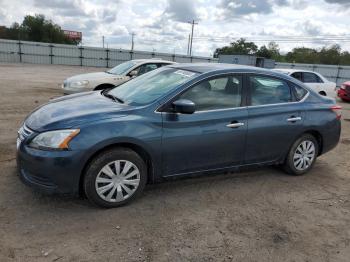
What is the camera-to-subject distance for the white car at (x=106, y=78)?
962 cm

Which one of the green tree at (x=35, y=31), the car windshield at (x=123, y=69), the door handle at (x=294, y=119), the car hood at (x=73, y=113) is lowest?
the door handle at (x=294, y=119)

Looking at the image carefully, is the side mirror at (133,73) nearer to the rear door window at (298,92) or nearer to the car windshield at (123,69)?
the car windshield at (123,69)

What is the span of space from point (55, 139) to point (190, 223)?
169 cm

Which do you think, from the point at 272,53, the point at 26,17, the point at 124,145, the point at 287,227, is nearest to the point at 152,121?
the point at 124,145

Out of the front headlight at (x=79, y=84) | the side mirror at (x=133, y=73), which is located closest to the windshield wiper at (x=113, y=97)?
the front headlight at (x=79, y=84)

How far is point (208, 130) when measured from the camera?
4.41 metres

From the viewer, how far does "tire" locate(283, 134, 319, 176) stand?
5359mm

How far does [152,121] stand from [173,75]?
3.32ft

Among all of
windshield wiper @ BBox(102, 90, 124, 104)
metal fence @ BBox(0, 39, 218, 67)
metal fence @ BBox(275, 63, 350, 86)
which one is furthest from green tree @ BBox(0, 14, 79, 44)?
windshield wiper @ BBox(102, 90, 124, 104)

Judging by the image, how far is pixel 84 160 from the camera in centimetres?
374

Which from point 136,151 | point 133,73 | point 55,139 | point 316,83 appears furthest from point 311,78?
point 55,139

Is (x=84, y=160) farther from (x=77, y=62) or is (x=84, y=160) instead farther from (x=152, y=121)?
(x=77, y=62)

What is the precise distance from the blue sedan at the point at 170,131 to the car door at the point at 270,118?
0.01m

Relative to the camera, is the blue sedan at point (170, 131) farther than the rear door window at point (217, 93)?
No
